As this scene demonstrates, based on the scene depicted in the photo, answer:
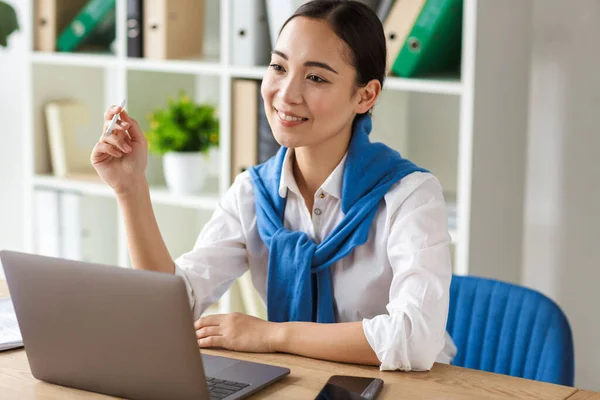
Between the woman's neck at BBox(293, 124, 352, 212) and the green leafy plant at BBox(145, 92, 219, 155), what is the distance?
1.22 meters

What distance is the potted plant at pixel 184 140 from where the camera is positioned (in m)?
2.98

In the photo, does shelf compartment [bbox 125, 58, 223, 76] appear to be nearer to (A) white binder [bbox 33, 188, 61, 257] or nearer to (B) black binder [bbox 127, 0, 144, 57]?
(B) black binder [bbox 127, 0, 144, 57]

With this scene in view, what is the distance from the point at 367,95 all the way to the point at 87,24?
66.8 inches

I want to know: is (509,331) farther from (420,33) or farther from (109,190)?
(109,190)

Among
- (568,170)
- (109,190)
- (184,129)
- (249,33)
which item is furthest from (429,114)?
(109,190)

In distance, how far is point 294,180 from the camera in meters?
1.81

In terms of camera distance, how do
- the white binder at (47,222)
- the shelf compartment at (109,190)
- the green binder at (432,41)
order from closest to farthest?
the green binder at (432,41)
the shelf compartment at (109,190)
the white binder at (47,222)

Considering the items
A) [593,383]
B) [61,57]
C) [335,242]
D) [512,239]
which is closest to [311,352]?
[335,242]

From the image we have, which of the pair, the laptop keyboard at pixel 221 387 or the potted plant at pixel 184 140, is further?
the potted plant at pixel 184 140

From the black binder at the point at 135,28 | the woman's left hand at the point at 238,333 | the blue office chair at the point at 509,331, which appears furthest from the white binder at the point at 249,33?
the woman's left hand at the point at 238,333

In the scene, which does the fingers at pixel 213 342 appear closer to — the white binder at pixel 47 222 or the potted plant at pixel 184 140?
the potted plant at pixel 184 140

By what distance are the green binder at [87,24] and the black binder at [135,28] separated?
173 mm

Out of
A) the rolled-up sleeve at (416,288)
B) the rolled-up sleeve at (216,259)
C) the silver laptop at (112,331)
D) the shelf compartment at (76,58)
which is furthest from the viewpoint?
the shelf compartment at (76,58)

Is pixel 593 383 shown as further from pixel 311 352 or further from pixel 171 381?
pixel 171 381
